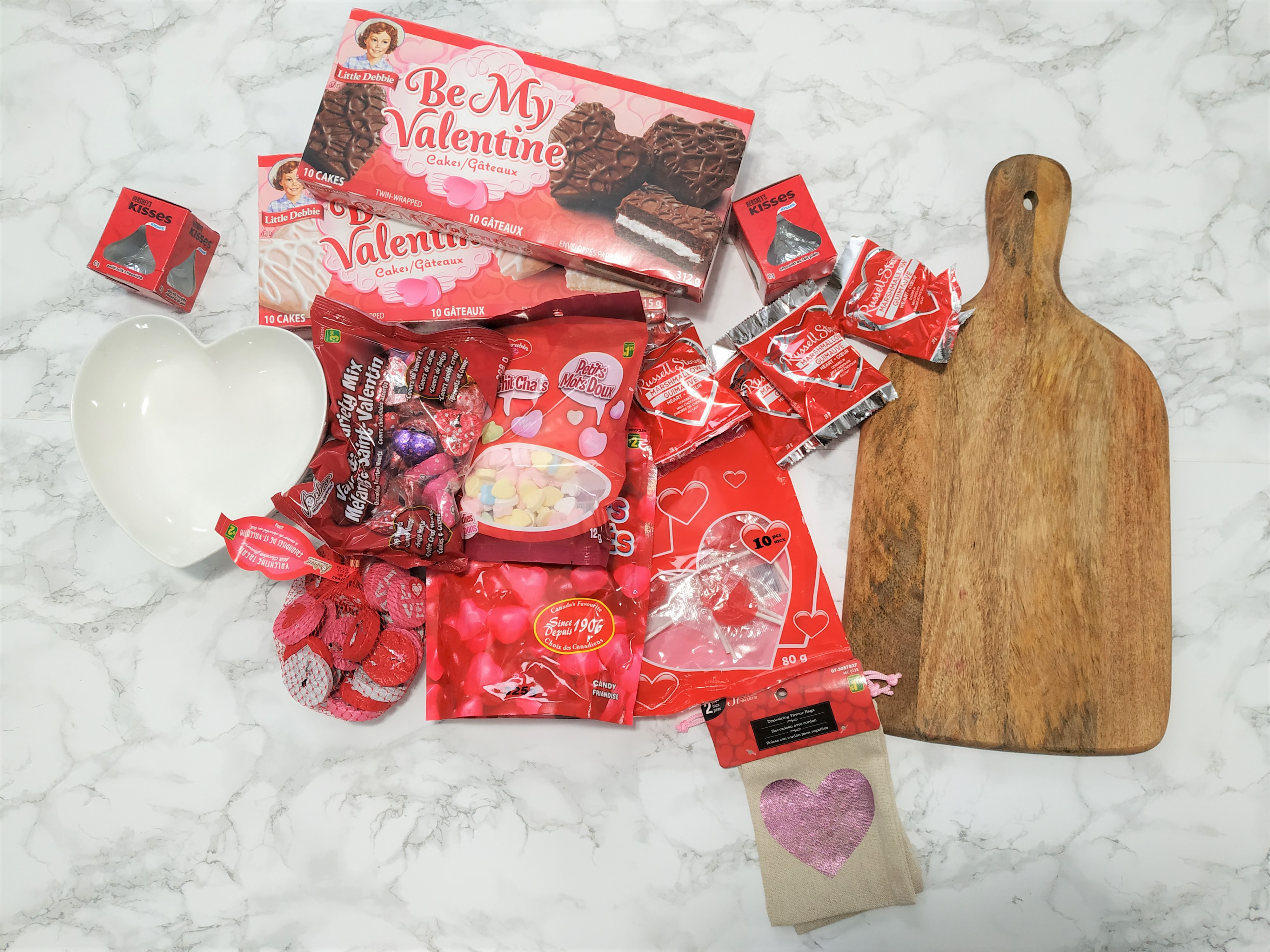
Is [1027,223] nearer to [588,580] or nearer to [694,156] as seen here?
[694,156]

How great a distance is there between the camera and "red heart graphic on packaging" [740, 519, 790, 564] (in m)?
1.34

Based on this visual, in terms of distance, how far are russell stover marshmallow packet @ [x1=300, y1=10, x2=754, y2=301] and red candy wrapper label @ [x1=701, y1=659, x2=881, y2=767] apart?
69 centimetres

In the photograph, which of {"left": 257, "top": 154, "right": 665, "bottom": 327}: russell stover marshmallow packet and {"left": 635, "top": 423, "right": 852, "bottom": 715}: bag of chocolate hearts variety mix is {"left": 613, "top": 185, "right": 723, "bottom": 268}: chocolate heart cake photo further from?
{"left": 635, "top": 423, "right": 852, "bottom": 715}: bag of chocolate hearts variety mix

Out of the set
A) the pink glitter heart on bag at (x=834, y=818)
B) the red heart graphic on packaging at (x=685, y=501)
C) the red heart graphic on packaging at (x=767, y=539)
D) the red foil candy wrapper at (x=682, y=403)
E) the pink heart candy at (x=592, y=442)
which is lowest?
the pink glitter heart on bag at (x=834, y=818)

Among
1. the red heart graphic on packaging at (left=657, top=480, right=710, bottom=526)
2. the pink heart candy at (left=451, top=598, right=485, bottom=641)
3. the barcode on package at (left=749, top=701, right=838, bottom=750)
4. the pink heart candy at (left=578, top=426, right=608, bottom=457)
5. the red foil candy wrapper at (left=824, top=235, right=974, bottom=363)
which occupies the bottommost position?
the barcode on package at (left=749, top=701, right=838, bottom=750)

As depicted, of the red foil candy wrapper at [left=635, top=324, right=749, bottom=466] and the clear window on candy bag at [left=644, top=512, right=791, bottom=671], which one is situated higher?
the red foil candy wrapper at [left=635, top=324, right=749, bottom=466]

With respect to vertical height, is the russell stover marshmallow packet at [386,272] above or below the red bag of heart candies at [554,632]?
above

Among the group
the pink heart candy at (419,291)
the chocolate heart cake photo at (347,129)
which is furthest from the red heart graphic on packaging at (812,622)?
the chocolate heart cake photo at (347,129)

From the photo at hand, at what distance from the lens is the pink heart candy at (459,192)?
131 centimetres

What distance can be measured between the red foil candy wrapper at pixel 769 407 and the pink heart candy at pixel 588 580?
1.22 feet

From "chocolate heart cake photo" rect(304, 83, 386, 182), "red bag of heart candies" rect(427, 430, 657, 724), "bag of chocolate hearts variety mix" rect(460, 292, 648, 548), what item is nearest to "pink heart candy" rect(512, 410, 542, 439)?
"bag of chocolate hearts variety mix" rect(460, 292, 648, 548)

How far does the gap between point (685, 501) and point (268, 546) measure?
693 mm

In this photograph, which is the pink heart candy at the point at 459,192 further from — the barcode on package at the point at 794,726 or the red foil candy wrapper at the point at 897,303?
the barcode on package at the point at 794,726

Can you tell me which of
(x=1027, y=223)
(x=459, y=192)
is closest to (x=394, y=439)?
(x=459, y=192)
